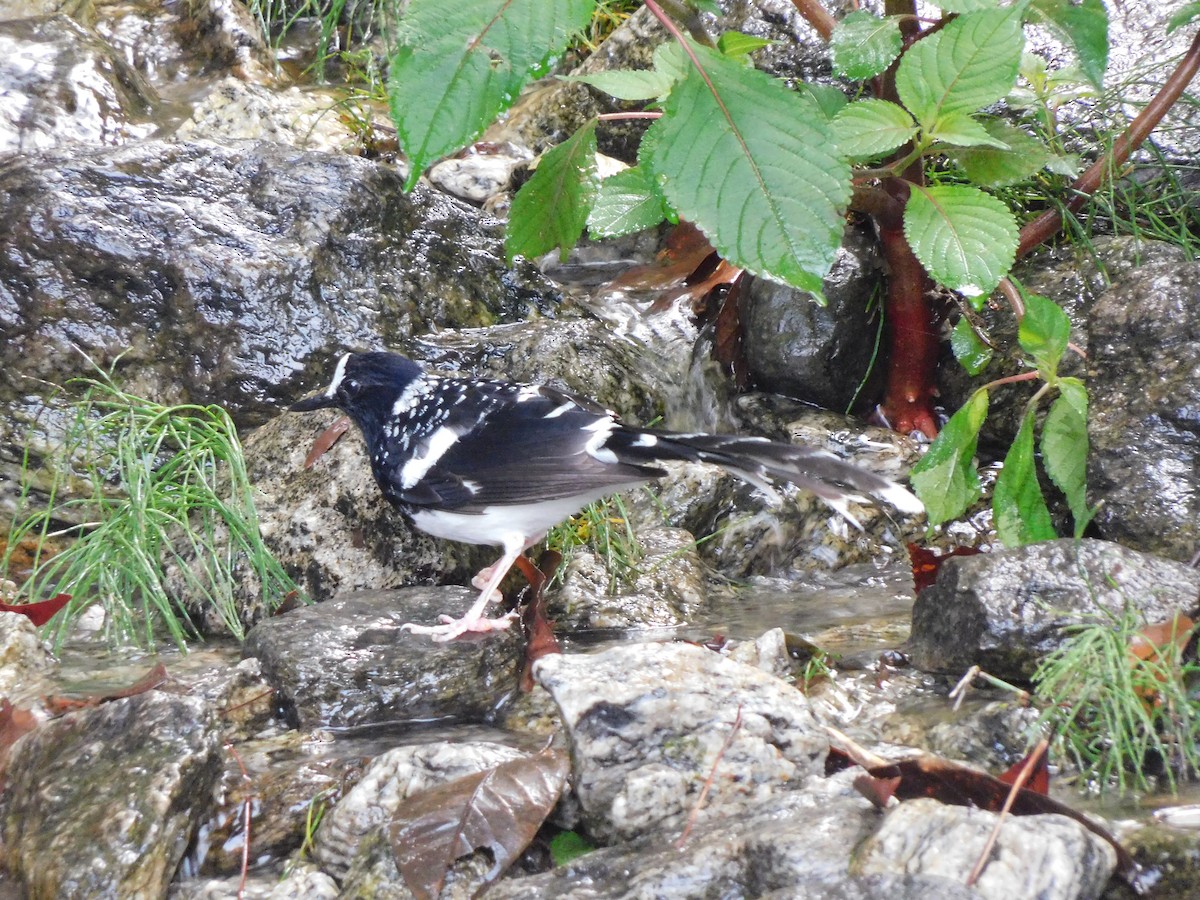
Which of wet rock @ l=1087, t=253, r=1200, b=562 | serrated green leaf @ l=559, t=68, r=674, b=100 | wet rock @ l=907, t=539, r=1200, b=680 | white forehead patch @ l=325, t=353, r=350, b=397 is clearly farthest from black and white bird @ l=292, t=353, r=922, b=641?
wet rock @ l=1087, t=253, r=1200, b=562

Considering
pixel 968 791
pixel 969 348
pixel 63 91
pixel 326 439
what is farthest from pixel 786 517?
pixel 63 91

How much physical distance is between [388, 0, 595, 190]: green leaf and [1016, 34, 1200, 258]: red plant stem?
10.1 ft

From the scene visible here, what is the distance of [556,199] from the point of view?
146 inches

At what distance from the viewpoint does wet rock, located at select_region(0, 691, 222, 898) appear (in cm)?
252

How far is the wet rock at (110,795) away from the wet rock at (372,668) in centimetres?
51

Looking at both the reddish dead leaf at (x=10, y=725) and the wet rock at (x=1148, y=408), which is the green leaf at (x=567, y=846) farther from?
the wet rock at (x=1148, y=408)

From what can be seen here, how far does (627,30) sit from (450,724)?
219 inches

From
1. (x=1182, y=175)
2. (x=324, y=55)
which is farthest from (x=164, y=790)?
(x=324, y=55)

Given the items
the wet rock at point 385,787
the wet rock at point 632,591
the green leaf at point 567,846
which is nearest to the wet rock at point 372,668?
the wet rock at point 385,787

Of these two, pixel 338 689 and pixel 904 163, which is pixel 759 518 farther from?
pixel 338 689

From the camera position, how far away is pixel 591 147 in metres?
3.61

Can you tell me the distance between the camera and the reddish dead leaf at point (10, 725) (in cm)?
303

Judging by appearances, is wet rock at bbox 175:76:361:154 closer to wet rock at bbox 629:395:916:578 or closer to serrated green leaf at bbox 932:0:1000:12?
wet rock at bbox 629:395:916:578

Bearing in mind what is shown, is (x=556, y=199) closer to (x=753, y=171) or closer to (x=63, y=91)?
(x=753, y=171)
